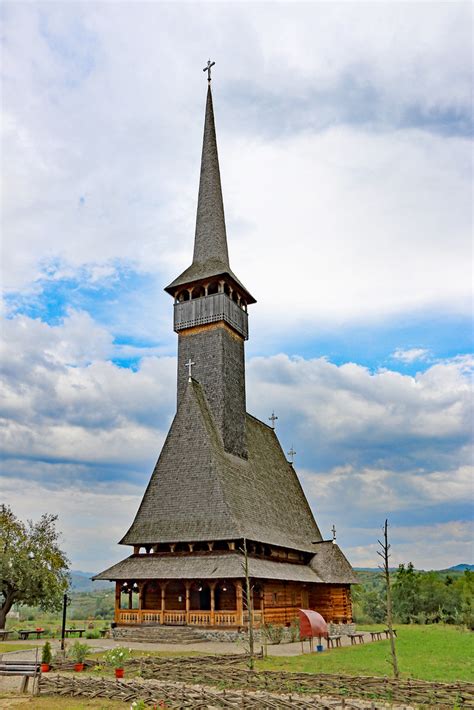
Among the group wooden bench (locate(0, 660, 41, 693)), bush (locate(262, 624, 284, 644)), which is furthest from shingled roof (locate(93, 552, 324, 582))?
wooden bench (locate(0, 660, 41, 693))

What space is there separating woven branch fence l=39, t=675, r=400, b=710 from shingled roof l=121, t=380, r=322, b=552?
45.1 feet

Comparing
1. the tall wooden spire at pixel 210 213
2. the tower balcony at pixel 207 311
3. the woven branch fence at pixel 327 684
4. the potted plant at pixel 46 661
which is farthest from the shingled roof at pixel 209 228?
the woven branch fence at pixel 327 684

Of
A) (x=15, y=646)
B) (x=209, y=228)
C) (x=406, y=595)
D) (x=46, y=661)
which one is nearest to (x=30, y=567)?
(x=15, y=646)

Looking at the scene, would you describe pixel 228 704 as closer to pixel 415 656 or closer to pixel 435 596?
pixel 415 656

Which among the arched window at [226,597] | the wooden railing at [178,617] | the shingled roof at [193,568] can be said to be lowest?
the wooden railing at [178,617]

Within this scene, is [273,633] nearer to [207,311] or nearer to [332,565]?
[332,565]

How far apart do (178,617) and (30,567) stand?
7.58 m

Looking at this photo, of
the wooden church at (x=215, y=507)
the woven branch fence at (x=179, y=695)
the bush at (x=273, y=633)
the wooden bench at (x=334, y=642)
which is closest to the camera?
the woven branch fence at (x=179, y=695)

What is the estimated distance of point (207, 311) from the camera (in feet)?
120

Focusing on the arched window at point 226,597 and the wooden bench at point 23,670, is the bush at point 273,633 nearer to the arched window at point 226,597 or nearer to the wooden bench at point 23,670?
the arched window at point 226,597

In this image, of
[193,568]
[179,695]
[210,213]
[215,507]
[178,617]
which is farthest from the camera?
[210,213]

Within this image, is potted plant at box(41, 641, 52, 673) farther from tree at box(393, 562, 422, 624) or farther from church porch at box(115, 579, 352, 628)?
tree at box(393, 562, 422, 624)

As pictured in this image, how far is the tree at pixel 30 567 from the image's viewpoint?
96.5 feet

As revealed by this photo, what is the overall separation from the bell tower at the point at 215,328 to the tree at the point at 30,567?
10076 mm
